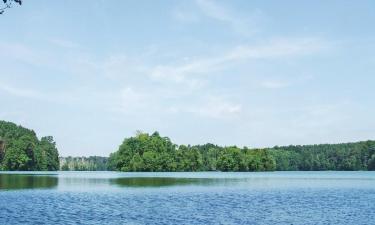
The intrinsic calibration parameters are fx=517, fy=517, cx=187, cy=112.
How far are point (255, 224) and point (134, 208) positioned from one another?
16091mm

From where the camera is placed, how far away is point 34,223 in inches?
1570

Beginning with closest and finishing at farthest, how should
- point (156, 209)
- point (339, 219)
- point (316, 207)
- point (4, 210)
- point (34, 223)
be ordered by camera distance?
point (34, 223)
point (339, 219)
point (4, 210)
point (156, 209)
point (316, 207)

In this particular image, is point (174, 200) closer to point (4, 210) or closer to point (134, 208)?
point (134, 208)

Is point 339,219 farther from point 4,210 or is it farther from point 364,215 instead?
point 4,210

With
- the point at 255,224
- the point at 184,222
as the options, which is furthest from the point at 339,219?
the point at 184,222

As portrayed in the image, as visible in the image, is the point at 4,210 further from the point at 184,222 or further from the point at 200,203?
the point at 200,203

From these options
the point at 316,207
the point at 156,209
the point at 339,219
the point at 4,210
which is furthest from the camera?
the point at 316,207

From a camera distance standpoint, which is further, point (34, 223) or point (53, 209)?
point (53, 209)

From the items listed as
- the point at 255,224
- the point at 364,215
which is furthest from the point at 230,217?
the point at 364,215

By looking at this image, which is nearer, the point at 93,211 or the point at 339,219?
the point at 339,219

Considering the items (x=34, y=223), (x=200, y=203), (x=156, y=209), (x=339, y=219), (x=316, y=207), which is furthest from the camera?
(x=200, y=203)

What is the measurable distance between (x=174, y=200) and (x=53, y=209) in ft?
54.9

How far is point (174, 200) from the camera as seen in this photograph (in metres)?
62.4

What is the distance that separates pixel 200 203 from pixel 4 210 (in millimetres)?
21417
